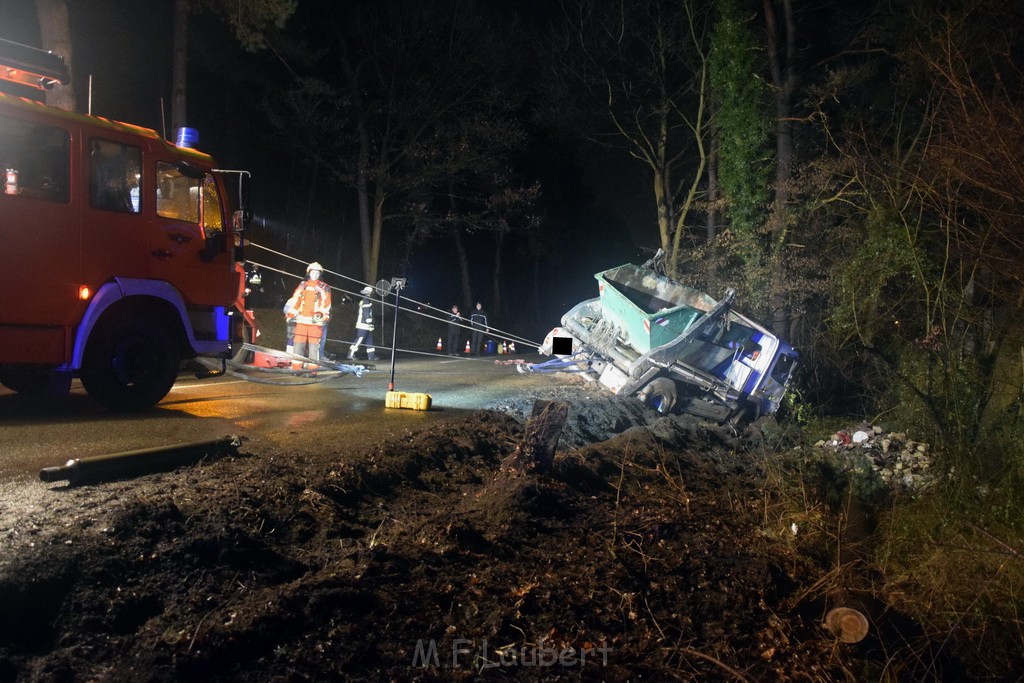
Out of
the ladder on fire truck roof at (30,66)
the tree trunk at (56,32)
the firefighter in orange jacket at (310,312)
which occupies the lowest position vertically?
the firefighter in orange jacket at (310,312)

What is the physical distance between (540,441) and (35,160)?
5351 millimetres

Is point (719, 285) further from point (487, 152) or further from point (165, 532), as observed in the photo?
point (165, 532)

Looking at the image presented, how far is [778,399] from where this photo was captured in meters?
13.4

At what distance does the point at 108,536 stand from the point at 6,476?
1.87m

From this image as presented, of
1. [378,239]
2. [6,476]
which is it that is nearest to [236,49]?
[378,239]

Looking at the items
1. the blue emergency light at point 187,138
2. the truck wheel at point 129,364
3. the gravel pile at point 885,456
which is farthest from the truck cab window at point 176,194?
the gravel pile at point 885,456

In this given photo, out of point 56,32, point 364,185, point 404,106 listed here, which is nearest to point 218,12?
point 56,32

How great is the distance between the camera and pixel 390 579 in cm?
462

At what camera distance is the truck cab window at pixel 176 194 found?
320 inches

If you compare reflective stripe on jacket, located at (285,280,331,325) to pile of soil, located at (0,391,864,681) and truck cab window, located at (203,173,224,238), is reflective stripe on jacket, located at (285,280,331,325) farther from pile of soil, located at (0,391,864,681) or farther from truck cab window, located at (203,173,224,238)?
pile of soil, located at (0,391,864,681)

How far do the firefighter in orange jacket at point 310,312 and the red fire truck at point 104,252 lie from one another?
4.11 m

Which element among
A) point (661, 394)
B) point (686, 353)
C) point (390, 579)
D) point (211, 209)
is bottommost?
point (390, 579)

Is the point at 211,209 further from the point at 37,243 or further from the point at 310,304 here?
the point at 310,304
